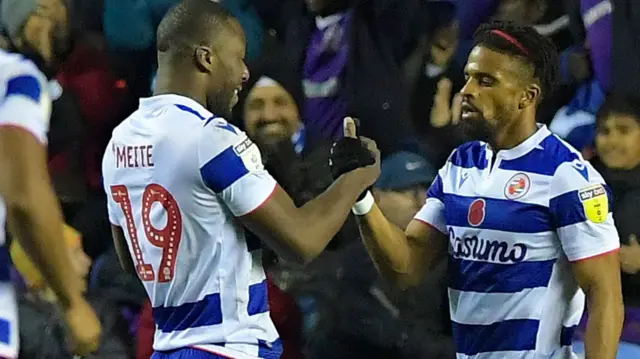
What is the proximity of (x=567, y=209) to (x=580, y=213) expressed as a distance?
0.02 metres

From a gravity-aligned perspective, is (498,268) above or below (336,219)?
below

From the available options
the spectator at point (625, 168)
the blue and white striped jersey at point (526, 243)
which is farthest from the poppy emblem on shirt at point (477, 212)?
the spectator at point (625, 168)

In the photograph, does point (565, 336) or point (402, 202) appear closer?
point (565, 336)

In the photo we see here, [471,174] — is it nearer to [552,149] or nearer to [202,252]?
[552,149]

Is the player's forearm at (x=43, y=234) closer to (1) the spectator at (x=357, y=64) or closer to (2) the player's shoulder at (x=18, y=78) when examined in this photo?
(2) the player's shoulder at (x=18, y=78)

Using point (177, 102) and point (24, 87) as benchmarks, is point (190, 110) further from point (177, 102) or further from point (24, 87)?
point (24, 87)

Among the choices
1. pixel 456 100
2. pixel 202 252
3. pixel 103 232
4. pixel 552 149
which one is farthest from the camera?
pixel 103 232

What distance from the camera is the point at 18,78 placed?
149 cm

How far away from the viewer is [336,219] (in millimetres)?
1573

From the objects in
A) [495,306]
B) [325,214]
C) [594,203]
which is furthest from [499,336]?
[325,214]

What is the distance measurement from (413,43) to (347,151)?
3.12ft

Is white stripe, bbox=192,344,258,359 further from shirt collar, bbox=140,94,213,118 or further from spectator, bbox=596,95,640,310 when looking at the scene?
spectator, bbox=596,95,640,310

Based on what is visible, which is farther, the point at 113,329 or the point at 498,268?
the point at 113,329

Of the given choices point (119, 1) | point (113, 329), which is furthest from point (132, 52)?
point (113, 329)
